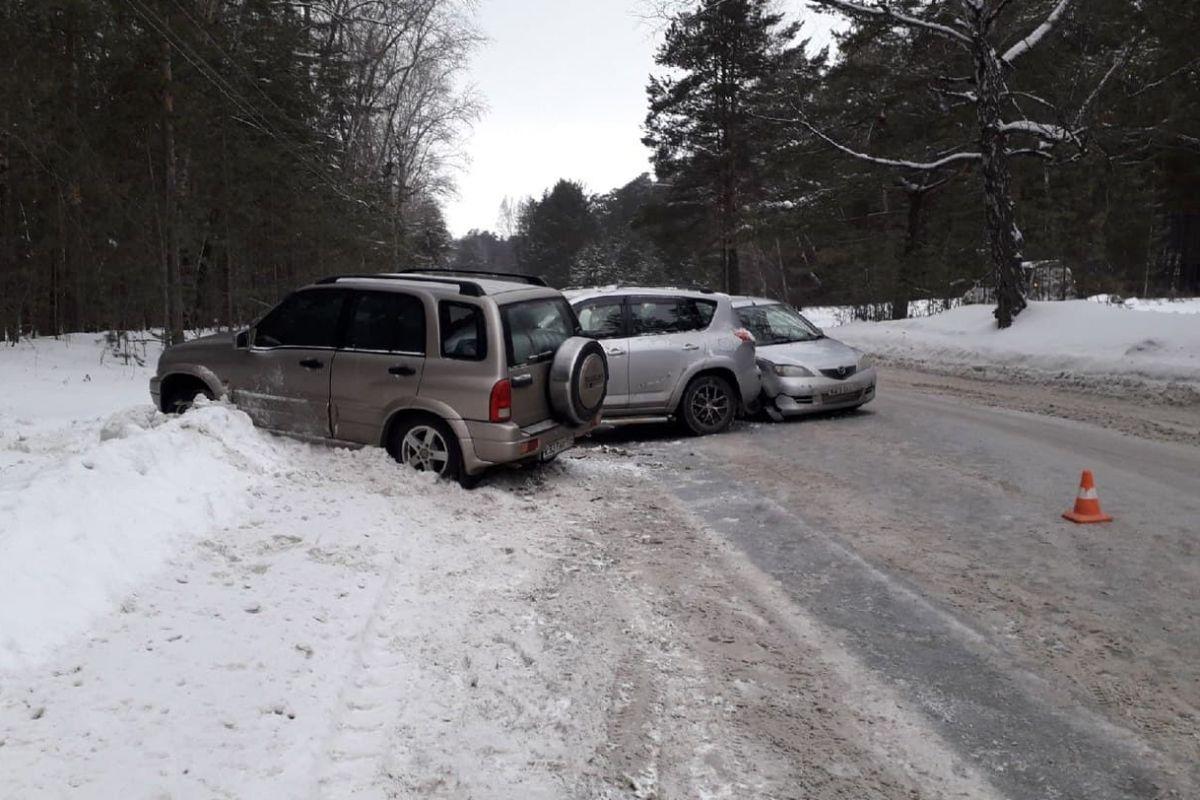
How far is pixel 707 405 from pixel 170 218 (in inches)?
536

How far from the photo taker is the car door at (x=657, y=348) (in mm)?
10711

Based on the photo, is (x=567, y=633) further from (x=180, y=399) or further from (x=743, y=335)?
(x=743, y=335)

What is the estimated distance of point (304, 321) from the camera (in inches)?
328

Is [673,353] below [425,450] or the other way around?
the other way around

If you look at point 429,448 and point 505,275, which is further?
point 505,275

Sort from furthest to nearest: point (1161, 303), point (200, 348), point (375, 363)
Result: point (1161, 303) → point (200, 348) → point (375, 363)

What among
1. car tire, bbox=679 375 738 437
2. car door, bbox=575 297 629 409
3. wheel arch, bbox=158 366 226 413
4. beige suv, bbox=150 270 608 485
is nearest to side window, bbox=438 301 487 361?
beige suv, bbox=150 270 608 485

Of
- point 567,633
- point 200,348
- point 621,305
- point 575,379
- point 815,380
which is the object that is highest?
point 621,305

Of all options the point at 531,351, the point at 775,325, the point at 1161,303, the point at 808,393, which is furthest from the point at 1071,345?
the point at 1161,303

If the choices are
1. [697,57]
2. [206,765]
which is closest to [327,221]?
[697,57]

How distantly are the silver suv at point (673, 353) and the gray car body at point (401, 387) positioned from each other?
7.27 ft

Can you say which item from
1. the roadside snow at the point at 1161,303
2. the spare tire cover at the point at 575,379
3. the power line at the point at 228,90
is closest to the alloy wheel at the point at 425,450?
the spare tire cover at the point at 575,379

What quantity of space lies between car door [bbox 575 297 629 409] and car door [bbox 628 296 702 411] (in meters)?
0.09

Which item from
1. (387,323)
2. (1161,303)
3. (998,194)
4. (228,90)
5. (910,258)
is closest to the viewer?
(387,323)
